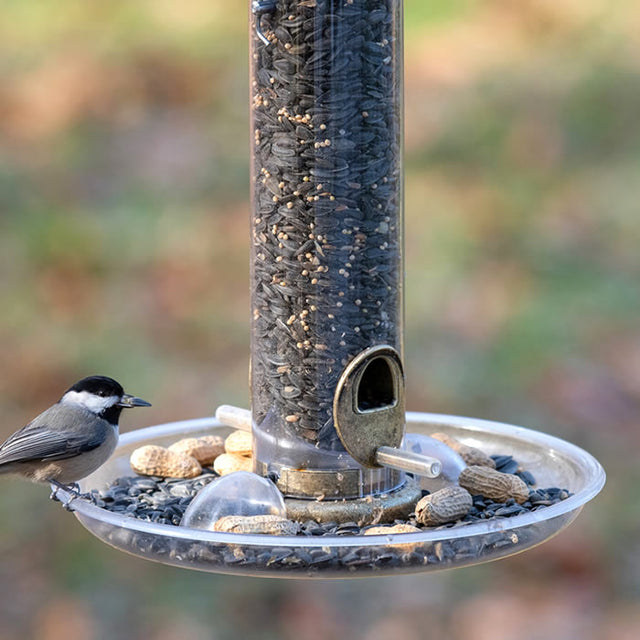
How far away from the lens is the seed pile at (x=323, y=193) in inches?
83.0

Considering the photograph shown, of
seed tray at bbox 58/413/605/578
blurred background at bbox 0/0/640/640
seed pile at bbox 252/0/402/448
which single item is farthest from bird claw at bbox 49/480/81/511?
blurred background at bbox 0/0/640/640

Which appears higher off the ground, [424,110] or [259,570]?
[424,110]

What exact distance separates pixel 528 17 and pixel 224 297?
6.41ft

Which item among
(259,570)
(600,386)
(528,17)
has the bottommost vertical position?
(600,386)

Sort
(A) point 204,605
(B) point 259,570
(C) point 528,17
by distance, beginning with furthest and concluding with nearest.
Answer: (C) point 528,17, (A) point 204,605, (B) point 259,570

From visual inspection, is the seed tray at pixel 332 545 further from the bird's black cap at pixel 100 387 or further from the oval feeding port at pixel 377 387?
the bird's black cap at pixel 100 387

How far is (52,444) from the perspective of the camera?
7.52ft

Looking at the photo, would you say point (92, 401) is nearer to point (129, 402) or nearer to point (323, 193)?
A: point (129, 402)

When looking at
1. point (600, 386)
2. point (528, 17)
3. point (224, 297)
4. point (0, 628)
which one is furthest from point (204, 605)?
point (528, 17)

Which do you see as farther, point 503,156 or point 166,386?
point 503,156

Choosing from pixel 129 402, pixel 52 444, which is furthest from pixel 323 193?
pixel 52 444

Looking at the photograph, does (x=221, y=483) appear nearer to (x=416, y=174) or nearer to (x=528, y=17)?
(x=416, y=174)

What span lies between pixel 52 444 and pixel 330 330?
0.64 meters

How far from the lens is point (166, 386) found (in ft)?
14.4
